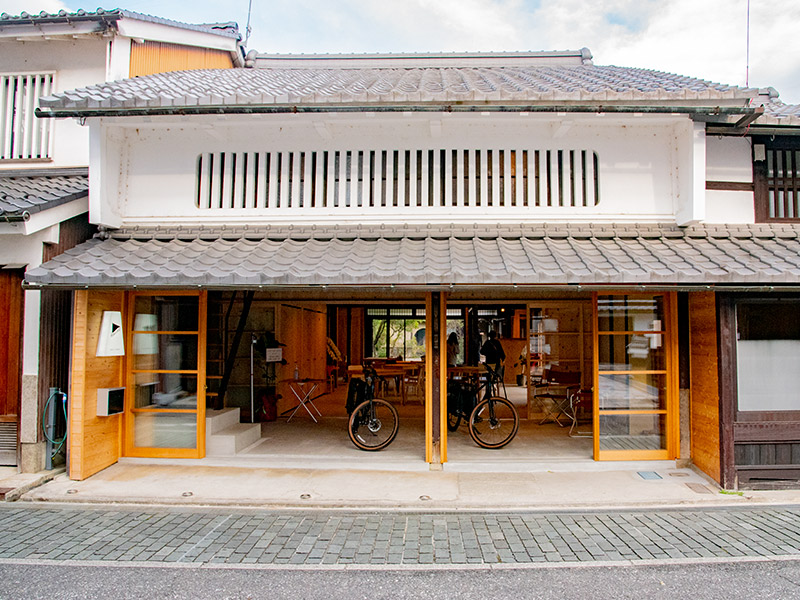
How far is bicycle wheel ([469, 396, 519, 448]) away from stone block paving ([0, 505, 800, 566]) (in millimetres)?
2194

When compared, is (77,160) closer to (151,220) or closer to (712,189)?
(151,220)

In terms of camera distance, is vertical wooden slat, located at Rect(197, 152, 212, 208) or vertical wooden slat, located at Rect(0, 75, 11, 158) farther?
vertical wooden slat, located at Rect(0, 75, 11, 158)

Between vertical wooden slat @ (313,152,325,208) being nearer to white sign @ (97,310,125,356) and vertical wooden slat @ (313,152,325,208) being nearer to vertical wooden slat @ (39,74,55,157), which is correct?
white sign @ (97,310,125,356)

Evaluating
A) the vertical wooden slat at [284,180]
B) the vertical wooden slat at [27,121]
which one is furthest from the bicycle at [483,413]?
the vertical wooden slat at [27,121]

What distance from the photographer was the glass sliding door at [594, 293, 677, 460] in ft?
21.7

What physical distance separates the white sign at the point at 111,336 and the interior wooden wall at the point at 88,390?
13 cm

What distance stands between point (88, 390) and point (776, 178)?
31.5 feet

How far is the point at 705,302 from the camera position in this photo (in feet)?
20.4

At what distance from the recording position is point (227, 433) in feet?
23.7

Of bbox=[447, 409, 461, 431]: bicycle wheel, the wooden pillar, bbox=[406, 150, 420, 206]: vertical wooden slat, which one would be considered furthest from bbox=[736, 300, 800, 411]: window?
bbox=[406, 150, 420, 206]: vertical wooden slat

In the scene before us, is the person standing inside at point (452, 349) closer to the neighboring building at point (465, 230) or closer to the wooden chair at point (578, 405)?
the wooden chair at point (578, 405)

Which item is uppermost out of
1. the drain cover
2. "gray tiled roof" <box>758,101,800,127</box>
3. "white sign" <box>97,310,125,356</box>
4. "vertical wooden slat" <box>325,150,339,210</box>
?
"gray tiled roof" <box>758,101,800,127</box>

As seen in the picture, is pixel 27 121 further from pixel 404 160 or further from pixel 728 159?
pixel 728 159

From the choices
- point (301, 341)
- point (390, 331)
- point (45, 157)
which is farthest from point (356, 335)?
point (45, 157)
